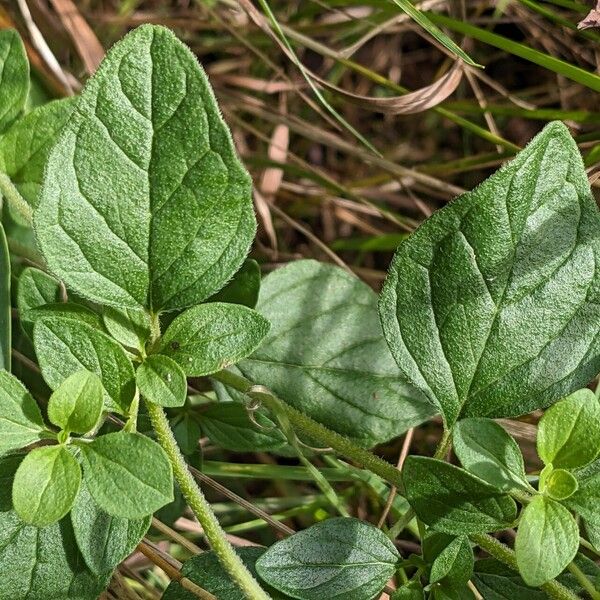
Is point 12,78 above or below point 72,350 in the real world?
above

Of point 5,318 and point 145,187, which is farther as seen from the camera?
point 5,318

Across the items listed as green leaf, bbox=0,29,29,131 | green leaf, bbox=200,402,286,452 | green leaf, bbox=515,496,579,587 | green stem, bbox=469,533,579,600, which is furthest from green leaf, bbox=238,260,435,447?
green leaf, bbox=0,29,29,131

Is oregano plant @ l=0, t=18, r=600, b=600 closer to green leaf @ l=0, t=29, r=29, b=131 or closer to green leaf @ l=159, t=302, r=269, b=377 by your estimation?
green leaf @ l=159, t=302, r=269, b=377

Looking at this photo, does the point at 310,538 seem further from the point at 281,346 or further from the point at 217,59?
the point at 217,59

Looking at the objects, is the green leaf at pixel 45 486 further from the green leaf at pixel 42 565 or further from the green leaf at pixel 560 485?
the green leaf at pixel 560 485

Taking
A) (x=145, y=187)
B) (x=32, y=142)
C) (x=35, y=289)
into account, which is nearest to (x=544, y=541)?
(x=145, y=187)

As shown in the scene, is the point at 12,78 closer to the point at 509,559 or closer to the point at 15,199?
the point at 15,199
